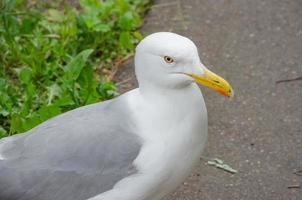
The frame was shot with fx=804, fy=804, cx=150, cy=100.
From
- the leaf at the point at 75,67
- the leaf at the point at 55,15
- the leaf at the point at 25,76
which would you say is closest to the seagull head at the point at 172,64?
the leaf at the point at 75,67

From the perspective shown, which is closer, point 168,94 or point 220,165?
point 168,94

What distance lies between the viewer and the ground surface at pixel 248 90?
362 centimetres

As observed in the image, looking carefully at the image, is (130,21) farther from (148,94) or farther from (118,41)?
(148,94)

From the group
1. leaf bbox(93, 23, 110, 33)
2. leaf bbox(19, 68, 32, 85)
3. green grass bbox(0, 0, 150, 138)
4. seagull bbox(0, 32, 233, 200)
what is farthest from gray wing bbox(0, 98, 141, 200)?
leaf bbox(93, 23, 110, 33)

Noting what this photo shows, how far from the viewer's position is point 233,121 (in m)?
4.02

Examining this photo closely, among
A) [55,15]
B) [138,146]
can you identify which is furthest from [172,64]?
[55,15]

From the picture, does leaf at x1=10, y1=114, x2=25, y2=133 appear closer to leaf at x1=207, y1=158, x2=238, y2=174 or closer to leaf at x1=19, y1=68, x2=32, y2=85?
leaf at x1=19, y1=68, x2=32, y2=85

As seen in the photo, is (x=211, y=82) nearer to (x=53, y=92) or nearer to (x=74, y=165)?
(x=74, y=165)

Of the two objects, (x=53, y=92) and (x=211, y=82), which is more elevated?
(x=211, y=82)

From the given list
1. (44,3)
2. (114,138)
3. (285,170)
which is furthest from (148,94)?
(44,3)

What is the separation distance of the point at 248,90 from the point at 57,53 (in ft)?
3.50

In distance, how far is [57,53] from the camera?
14.5 feet

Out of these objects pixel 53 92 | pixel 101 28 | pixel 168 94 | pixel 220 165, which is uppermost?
pixel 168 94

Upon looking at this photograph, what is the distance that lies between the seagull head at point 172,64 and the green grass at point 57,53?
3.10 feet
